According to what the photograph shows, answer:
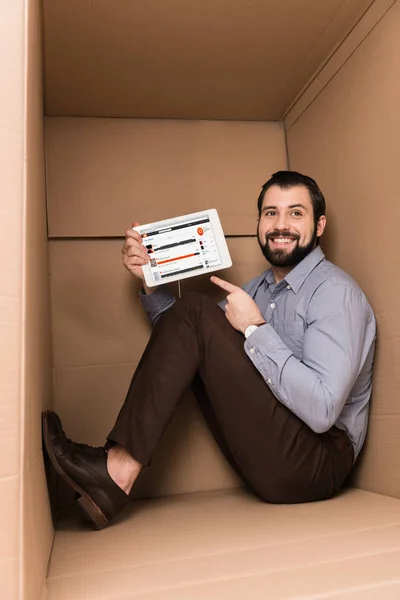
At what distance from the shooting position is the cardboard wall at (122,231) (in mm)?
1354

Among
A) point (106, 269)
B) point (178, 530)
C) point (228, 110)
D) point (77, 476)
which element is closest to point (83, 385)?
point (106, 269)

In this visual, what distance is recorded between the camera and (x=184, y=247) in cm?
127

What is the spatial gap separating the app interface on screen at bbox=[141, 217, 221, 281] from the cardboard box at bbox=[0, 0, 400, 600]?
16 cm

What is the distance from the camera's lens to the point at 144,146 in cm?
147

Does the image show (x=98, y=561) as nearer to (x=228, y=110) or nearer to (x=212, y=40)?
(x=212, y=40)

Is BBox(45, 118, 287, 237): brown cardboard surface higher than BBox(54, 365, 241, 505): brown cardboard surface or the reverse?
higher

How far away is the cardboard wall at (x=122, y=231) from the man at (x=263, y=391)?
0.86 ft

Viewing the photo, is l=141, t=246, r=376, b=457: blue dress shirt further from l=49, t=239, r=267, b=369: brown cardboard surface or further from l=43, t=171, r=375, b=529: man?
l=49, t=239, r=267, b=369: brown cardboard surface

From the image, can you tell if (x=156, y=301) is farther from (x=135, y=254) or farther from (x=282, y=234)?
(x=282, y=234)

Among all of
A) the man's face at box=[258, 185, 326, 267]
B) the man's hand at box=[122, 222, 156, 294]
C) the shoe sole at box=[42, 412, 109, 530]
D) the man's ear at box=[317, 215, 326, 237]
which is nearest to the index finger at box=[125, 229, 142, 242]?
the man's hand at box=[122, 222, 156, 294]

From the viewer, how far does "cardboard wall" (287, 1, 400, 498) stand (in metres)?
1.04

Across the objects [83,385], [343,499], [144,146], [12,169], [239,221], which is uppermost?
[144,146]

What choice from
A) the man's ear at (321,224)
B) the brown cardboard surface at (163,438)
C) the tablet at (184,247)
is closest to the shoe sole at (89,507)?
the brown cardboard surface at (163,438)

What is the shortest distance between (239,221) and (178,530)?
2.64 ft
